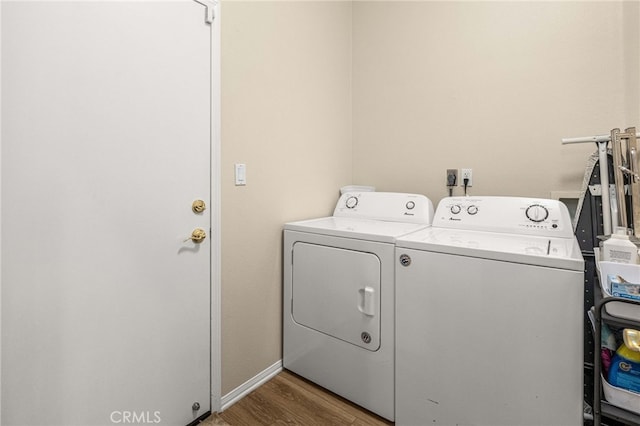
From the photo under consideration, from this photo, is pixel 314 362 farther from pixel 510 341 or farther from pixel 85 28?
pixel 85 28

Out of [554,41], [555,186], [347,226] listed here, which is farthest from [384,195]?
[554,41]

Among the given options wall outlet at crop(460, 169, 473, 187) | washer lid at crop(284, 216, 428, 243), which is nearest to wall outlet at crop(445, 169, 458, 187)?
wall outlet at crop(460, 169, 473, 187)

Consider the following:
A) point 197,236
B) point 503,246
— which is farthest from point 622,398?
point 197,236

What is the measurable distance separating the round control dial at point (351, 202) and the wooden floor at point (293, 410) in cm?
113

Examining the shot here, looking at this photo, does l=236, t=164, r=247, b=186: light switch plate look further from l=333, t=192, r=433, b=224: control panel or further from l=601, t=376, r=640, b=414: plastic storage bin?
l=601, t=376, r=640, b=414: plastic storage bin

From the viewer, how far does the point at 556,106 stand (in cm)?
166

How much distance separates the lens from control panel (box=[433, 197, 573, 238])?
141 centimetres

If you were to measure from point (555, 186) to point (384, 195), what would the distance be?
3.05 feet

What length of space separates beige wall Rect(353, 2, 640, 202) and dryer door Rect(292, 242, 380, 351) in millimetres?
901

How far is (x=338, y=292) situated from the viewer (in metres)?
1.59

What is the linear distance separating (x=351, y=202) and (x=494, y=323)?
117 cm

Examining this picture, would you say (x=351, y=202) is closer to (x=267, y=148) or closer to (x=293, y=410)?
(x=267, y=148)

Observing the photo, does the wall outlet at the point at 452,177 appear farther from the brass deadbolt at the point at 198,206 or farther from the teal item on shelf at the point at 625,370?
the brass deadbolt at the point at 198,206

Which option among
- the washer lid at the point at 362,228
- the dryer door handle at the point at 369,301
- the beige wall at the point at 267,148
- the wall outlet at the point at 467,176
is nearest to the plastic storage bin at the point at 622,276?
the washer lid at the point at 362,228
